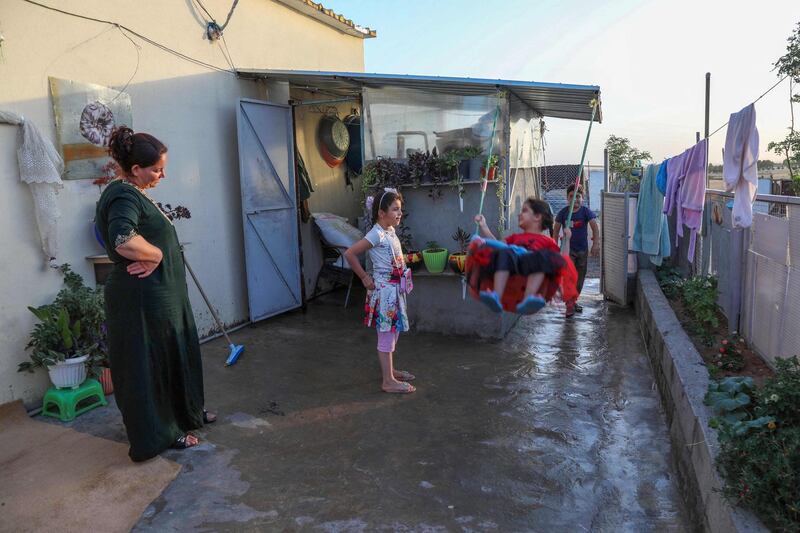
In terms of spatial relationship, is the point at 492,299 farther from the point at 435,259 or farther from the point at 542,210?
the point at 435,259

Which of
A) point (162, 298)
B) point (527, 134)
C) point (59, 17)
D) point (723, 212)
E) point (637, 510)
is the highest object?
point (59, 17)

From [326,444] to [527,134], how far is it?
5.75 meters

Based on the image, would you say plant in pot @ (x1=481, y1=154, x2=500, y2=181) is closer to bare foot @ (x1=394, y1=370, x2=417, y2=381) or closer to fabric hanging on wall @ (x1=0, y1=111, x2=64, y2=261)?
bare foot @ (x1=394, y1=370, x2=417, y2=381)

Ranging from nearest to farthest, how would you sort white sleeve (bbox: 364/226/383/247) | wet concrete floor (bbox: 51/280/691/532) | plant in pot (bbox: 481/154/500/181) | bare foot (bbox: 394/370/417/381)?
wet concrete floor (bbox: 51/280/691/532) → white sleeve (bbox: 364/226/383/247) → bare foot (bbox: 394/370/417/381) → plant in pot (bbox: 481/154/500/181)

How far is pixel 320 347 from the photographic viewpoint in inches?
237

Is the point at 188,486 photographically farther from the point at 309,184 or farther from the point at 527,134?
the point at 527,134

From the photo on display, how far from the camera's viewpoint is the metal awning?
5387 mm

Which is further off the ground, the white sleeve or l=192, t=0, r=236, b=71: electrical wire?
l=192, t=0, r=236, b=71: electrical wire

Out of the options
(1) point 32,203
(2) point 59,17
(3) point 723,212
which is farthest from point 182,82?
(3) point 723,212

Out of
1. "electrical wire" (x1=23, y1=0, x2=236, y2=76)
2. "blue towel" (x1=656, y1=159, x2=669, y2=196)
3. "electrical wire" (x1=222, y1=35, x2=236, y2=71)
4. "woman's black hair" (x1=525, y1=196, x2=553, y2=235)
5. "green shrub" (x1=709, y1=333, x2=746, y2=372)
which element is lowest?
"green shrub" (x1=709, y1=333, x2=746, y2=372)

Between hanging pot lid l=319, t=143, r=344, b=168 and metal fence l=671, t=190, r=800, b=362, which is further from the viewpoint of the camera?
hanging pot lid l=319, t=143, r=344, b=168

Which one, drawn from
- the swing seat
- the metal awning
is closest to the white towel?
the metal awning

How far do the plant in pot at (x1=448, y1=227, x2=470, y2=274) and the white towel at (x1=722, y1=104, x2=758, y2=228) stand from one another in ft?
8.32

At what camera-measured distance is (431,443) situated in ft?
12.3
